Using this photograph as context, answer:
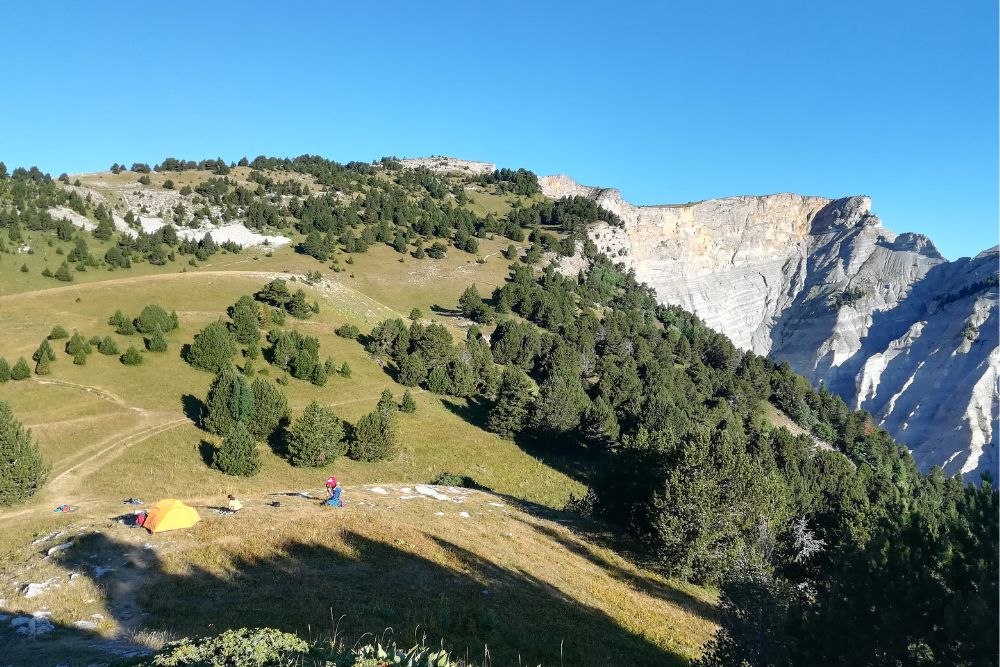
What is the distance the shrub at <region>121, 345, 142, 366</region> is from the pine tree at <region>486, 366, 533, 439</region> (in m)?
38.9

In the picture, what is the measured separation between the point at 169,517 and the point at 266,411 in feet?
79.8

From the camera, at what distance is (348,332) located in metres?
73.9

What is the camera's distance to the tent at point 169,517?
74.5 feet

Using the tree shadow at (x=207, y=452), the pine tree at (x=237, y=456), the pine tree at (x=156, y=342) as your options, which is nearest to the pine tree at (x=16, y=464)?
the tree shadow at (x=207, y=452)

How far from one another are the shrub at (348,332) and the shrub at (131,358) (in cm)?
2493

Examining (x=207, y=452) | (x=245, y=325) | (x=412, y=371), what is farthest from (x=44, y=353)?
(x=412, y=371)

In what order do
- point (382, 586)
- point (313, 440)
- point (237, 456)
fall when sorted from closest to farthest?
point (382, 586) → point (237, 456) → point (313, 440)

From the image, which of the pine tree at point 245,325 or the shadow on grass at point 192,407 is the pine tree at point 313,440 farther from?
the pine tree at point 245,325

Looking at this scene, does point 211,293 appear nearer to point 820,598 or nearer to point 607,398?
point 607,398

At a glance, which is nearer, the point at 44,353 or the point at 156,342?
the point at 44,353

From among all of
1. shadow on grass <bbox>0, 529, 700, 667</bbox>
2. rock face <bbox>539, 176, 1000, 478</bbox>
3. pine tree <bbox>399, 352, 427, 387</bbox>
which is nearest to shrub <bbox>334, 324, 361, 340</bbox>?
pine tree <bbox>399, 352, 427, 387</bbox>

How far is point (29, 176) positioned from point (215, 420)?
472ft

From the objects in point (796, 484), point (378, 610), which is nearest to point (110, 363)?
point (378, 610)

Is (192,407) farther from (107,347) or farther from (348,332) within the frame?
(348,332)
